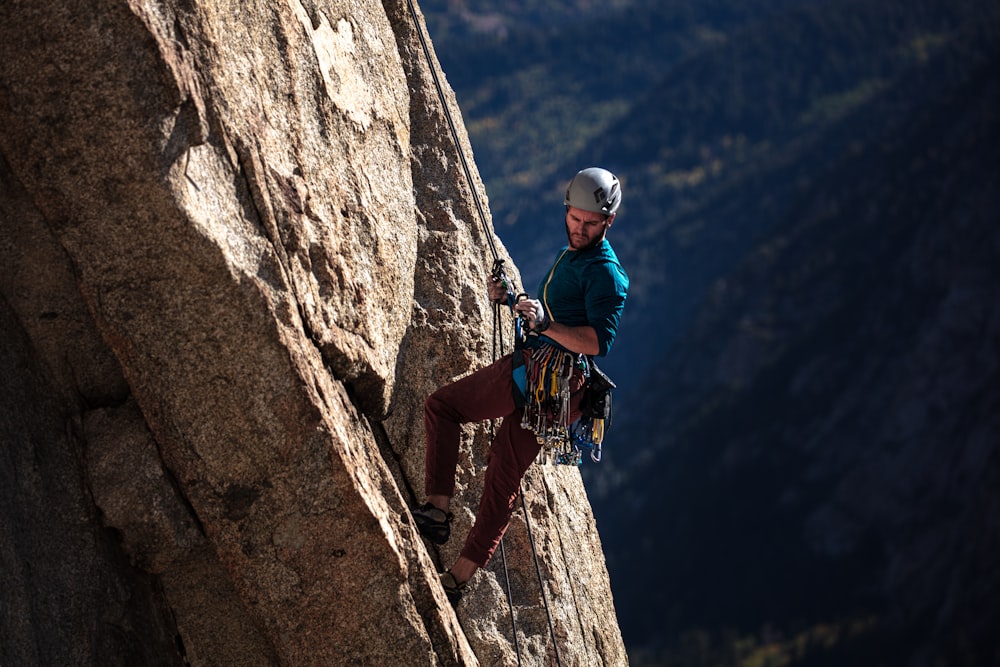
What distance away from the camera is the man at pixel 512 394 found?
256 inches

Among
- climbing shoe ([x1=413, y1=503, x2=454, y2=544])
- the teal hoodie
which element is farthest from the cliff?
the teal hoodie

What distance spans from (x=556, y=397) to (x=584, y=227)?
963 millimetres

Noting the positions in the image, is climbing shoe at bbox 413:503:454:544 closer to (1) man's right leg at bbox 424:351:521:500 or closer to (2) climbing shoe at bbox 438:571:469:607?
(1) man's right leg at bbox 424:351:521:500

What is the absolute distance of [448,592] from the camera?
680cm

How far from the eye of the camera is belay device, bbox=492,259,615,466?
21.9ft

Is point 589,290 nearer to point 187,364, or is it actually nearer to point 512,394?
point 512,394

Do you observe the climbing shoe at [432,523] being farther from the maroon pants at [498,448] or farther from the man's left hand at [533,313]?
the man's left hand at [533,313]

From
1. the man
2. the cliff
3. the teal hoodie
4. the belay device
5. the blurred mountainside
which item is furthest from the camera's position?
the blurred mountainside

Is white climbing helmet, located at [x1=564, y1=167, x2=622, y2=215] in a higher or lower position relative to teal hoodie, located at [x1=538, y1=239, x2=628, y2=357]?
higher

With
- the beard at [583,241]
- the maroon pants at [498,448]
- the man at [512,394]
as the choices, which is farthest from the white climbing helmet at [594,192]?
the maroon pants at [498,448]

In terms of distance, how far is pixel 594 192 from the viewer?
650 cm

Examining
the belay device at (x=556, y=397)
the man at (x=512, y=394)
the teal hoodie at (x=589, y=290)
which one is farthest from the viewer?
the belay device at (x=556, y=397)

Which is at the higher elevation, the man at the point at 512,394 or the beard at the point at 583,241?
the beard at the point at 583,241

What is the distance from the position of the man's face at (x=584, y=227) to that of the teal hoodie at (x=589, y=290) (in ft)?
0.13
